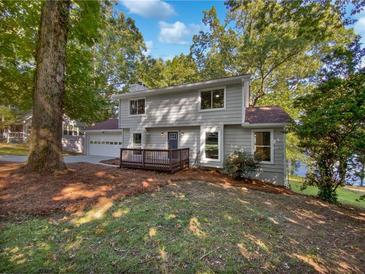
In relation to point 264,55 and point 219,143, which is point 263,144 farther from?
point 264,55

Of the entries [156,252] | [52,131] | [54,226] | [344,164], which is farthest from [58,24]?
[344,164]

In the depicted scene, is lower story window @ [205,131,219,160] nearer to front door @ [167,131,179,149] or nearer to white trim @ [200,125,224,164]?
white trim @ [200,125,224,164]

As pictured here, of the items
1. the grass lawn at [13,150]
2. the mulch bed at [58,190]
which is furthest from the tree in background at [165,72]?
the mulch bed at [58,190]

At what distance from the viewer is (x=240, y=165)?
9383mm

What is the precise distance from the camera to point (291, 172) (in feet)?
67.6

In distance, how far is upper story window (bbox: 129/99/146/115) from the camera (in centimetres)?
1371

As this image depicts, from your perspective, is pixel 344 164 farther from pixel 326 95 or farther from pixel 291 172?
pixel 291 172

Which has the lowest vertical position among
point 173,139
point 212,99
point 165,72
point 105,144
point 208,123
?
point 105,144

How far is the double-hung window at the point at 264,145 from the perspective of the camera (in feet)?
33.0

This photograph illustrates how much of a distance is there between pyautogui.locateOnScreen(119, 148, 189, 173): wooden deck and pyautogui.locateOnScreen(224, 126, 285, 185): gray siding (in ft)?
8.77

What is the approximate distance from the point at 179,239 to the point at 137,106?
1165 cm

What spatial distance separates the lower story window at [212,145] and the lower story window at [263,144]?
2.09m

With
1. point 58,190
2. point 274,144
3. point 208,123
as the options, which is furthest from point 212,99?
point 58,190

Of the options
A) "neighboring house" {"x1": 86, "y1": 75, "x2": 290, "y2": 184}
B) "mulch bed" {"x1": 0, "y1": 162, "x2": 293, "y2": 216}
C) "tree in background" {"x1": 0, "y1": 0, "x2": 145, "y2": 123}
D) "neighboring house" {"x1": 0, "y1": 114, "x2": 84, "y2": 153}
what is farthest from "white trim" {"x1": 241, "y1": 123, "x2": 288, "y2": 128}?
"neighboring house" {"x1": 0, "y1": 114, "x2": 84, "y2": 153}
